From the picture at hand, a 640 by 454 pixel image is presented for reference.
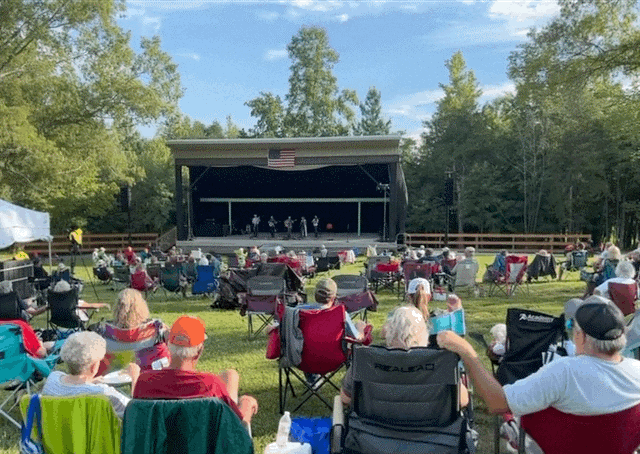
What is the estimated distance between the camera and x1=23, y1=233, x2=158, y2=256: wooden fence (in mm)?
23828

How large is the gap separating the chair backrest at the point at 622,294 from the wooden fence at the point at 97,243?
21325 millimetres

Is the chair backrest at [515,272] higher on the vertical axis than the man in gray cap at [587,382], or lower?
lower

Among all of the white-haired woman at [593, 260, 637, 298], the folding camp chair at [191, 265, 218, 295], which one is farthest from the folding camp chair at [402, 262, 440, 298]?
the white-haired woman at [593, 260, 637, 298]

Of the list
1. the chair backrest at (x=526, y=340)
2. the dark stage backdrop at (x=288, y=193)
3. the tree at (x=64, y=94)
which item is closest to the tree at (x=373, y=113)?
the dark stage backdrop at (x=288, y=193)

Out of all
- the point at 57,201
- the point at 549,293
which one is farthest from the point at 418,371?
the point at 57,201

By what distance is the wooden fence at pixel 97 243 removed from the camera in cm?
2383

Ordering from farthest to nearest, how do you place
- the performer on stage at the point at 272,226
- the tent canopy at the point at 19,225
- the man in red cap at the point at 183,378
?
the performer on stage at the point at 272,226
the tent canopy at the point at 19,225
the man in red cap at the point at 183,378

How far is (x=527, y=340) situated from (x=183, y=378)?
2313 mm

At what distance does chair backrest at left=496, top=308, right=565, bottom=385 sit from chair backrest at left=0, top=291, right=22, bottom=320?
17.5 ft

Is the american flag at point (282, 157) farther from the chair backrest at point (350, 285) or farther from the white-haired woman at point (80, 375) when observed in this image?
the white-haired woman at point (80, 375)

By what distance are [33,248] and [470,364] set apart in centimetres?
2571

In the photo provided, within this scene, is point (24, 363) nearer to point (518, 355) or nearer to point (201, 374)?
point (201, 374)

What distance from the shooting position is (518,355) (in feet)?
11.6

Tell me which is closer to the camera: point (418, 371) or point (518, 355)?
point (418, 371)
